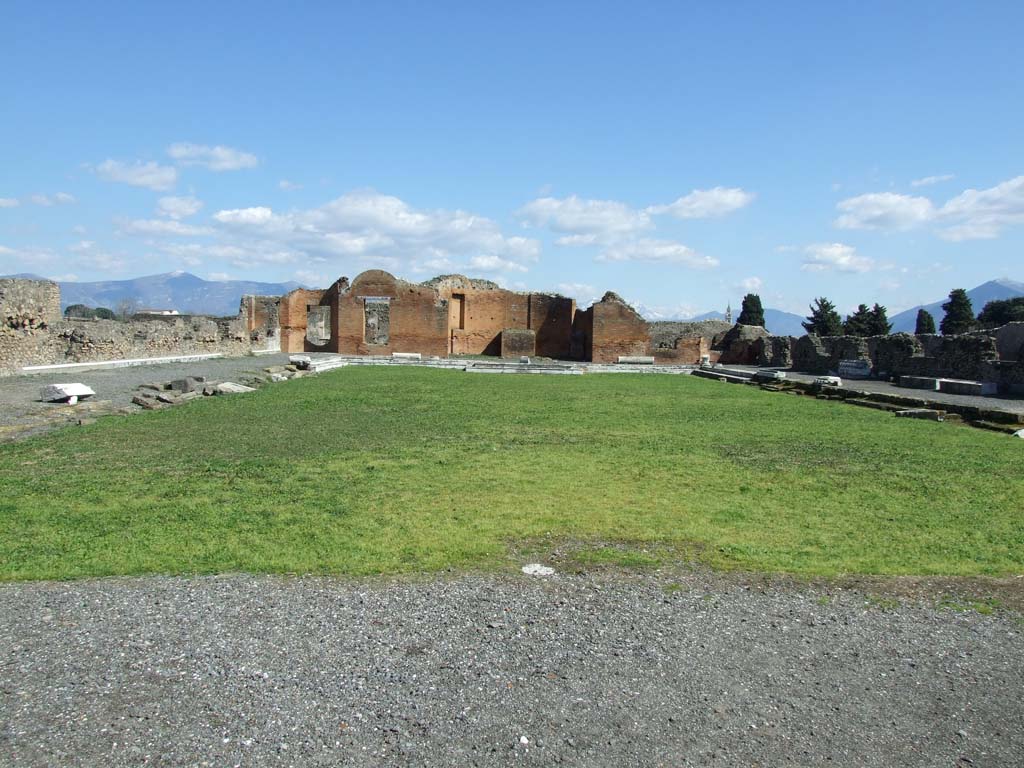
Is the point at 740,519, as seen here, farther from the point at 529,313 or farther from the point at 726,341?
the point at 726,341

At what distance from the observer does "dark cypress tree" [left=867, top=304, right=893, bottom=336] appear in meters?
53.9

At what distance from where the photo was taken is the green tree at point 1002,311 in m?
50.7

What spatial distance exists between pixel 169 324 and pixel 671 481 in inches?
956

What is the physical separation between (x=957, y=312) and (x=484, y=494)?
54263 mm

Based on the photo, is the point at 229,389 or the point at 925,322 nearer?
the point at 229,389

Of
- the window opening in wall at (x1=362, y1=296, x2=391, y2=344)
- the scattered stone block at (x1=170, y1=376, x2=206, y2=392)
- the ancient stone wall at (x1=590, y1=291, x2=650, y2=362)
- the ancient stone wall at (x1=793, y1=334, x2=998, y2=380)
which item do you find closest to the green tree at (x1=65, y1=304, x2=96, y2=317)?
the window opening in wall at (x1=362, y1=296, x2=391, y2=344)

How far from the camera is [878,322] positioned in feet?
180

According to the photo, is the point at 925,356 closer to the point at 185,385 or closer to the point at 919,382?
the point at 919,382

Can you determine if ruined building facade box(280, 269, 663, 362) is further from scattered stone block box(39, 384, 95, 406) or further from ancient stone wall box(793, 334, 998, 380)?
scattered stone block box(39, 384, 95, 406)

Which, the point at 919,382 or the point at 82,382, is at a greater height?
the point at 919,382

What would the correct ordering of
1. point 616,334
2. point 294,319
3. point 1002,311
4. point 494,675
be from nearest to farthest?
point 494,675 → point 616,334 → point 294,319 → point 1002,311

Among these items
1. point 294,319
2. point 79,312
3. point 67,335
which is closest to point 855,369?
point 67,335

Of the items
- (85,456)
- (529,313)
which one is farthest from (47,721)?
(529,313)

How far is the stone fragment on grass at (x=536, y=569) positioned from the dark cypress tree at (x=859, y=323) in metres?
55.6
